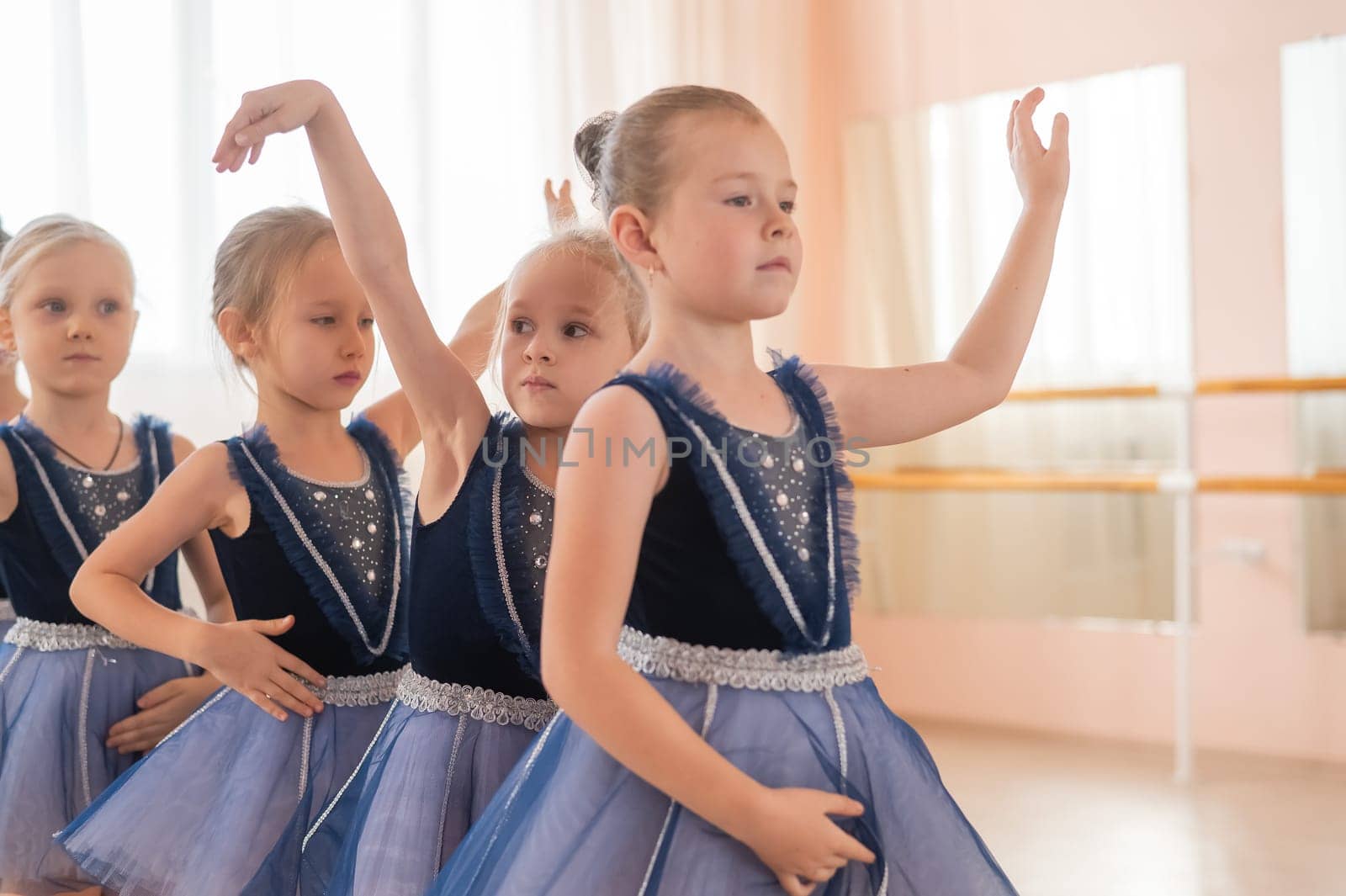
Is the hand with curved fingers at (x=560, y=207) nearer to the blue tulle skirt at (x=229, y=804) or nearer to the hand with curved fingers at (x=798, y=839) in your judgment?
the blue tulle skirt at (x=229, y=804)

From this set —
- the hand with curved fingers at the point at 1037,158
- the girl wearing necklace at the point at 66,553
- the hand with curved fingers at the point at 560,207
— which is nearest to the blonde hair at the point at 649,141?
the hand with curved fingers at the point at 1037,158

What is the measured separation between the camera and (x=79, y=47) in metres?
2.13

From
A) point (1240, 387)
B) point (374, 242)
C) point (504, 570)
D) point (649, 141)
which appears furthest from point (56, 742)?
point (1240, 387)

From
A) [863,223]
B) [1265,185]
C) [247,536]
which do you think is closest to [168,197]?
[247,536]

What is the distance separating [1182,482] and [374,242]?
2334 millimetres

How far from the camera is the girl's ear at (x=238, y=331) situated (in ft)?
4.70

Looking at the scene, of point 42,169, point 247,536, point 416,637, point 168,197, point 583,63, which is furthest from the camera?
point 583,63

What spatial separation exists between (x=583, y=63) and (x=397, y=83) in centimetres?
60

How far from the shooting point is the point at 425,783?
117 cm

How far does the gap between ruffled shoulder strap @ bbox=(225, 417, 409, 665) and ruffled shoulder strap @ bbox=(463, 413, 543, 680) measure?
0.21 m

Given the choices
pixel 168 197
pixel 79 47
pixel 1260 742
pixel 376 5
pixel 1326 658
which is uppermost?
pixel 376 5

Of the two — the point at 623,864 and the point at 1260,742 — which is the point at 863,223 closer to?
the point at 1260,742

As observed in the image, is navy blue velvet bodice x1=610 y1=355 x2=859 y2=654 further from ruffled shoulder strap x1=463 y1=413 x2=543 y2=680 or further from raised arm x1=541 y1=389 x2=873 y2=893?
ruffled shoulder strap x1=463 y1=413 x2=543 y2=680

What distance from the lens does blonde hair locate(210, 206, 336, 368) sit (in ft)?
4.61
